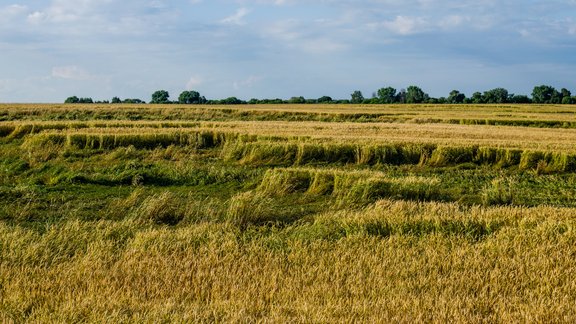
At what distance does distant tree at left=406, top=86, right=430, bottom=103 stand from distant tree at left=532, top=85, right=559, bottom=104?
20003 millimetres

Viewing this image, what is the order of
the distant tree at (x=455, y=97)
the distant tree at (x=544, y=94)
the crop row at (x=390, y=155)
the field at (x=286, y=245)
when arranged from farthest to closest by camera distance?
1. the distant tree at (x=544, y=94)
2. the distant tree at (x=455, y=97)
3. the crop row at (x=390, y=155)
4. the field at (x=286, y=245)

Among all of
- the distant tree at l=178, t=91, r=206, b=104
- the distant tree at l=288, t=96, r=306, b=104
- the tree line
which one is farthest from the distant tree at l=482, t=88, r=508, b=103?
the distant tree at l=178, t=91, r=206, b=104

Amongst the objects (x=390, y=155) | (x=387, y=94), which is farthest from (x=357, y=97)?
(x=390, y=155)

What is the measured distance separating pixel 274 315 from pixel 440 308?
5.60 ft

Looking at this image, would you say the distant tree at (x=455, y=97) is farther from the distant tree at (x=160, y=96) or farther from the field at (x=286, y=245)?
the field at (x=286, y=245)

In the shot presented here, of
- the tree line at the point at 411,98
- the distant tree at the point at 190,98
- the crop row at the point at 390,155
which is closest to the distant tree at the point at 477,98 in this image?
the tree line at the point at 411,98

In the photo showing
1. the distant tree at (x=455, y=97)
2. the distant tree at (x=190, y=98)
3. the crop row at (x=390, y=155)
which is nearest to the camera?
the crop row at (x=390, y=155)

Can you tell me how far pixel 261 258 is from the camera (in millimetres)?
8266

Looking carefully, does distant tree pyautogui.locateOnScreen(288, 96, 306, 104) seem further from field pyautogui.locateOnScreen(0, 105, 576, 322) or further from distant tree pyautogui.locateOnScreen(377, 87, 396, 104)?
field pyautogui.locateOnScreen(0, 105, 576, 322)

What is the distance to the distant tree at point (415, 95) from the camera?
387ft

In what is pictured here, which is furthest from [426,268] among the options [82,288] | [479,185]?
[479,185]

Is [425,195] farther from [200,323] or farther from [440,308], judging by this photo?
[200,323]

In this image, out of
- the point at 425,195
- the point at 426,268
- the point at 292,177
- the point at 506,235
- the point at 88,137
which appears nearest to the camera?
the point at 426,268

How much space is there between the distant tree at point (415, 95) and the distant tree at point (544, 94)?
65.6 ft
